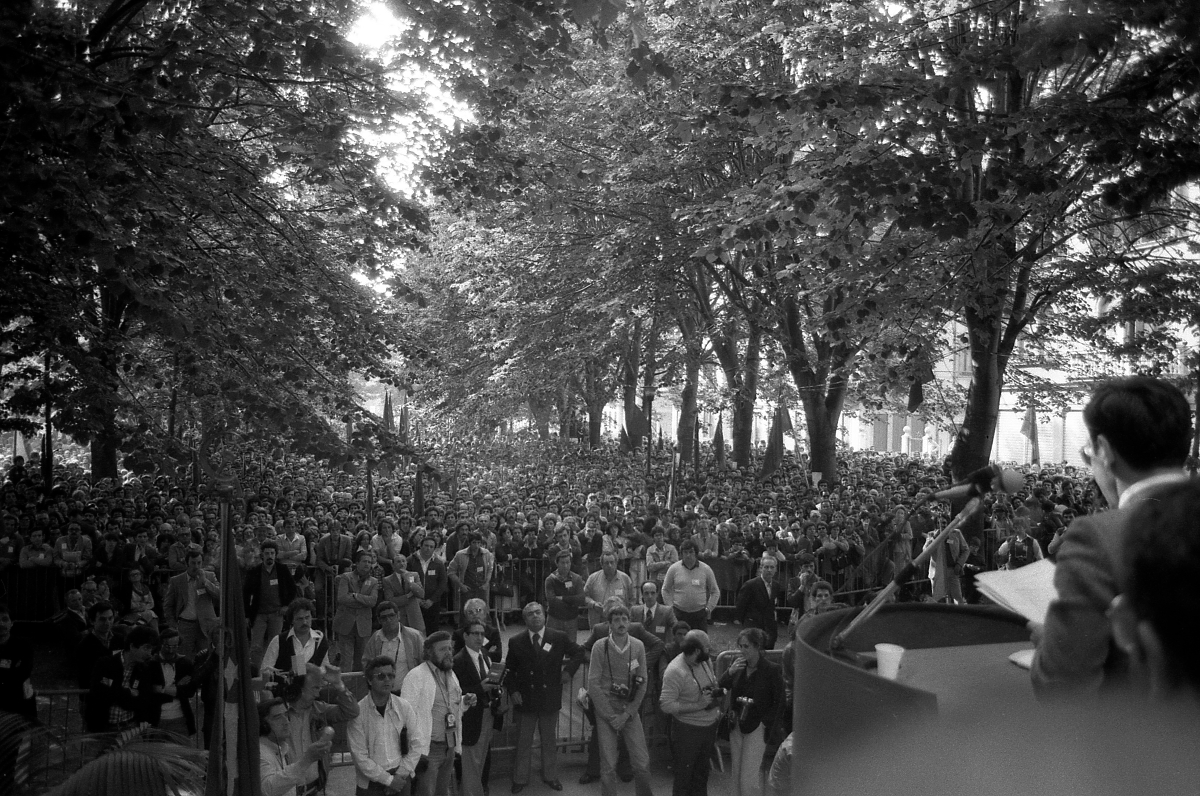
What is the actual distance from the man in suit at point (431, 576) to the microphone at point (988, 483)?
11.2 m

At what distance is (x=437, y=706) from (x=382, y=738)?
24.1 inches

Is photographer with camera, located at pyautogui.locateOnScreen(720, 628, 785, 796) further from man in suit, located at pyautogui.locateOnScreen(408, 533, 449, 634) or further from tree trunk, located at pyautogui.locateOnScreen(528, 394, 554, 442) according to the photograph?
tree trunk, located at pyautogui.locateOnScreen(528, 394, 554, 442)

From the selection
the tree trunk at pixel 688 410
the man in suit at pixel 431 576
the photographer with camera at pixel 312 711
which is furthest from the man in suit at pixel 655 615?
the tree trunk at pixel 688 410

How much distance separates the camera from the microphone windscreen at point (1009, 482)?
256cm

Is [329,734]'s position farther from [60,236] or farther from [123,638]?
[60,236]

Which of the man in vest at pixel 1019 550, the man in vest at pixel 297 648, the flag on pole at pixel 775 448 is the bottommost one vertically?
the man in vest at pixel 297 648

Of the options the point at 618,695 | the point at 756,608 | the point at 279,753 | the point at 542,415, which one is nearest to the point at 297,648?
the point at 279,753

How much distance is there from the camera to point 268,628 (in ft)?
40.8

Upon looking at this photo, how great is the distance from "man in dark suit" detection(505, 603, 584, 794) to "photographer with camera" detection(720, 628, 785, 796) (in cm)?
160

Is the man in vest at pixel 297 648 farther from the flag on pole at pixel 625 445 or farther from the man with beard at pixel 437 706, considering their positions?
the flag on pole at pixel 625 445

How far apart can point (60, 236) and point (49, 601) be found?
23.8 feet

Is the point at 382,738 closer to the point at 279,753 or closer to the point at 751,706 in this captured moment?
the point at 279,753

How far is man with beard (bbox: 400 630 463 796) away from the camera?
27.2 ft

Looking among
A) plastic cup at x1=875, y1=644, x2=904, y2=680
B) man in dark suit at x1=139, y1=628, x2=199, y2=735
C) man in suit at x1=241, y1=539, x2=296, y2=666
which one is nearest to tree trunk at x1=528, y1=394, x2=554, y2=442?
man in suit at x1=241, y1=539, x2=296, y2=666
